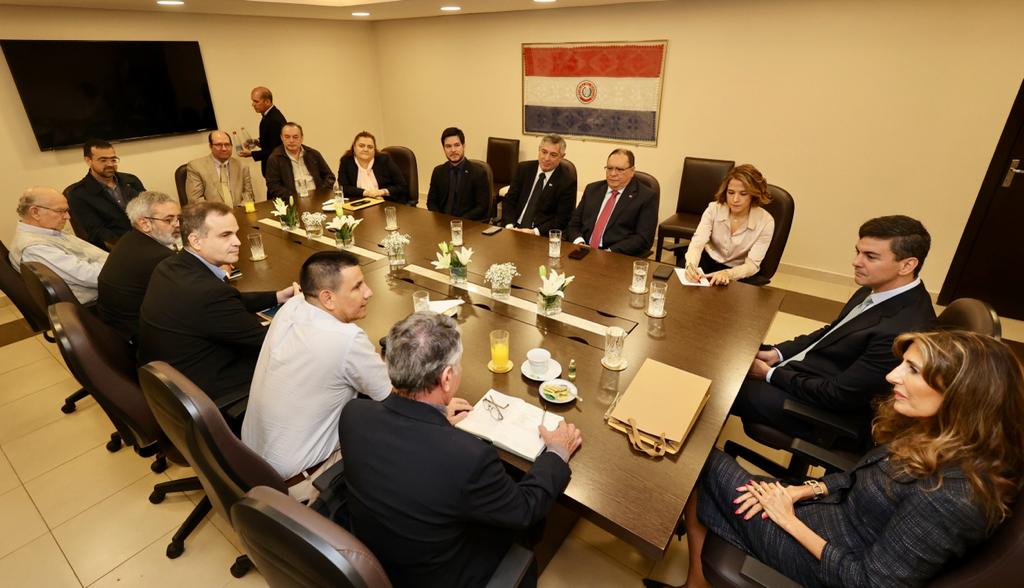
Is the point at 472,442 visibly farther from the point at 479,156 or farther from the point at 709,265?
the point at 479,156

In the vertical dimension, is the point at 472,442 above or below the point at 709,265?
above

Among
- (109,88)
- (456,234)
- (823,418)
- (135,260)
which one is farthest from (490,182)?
(109,88)

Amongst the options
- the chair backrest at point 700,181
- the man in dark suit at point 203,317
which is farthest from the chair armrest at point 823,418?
the chair backrest at point 700,181

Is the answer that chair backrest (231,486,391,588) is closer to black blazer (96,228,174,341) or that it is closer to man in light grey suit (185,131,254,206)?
black blazer (96,228,174,341)

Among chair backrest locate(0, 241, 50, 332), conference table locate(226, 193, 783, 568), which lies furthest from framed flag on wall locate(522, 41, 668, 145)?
chair backrest locate(0, 241, 50, 332)

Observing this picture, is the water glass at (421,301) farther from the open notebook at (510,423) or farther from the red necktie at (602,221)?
the red necktie at (602,221)

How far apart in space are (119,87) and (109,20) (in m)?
0.60

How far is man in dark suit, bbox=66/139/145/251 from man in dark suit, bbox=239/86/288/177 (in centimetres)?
150

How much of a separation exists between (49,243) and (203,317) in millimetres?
1708

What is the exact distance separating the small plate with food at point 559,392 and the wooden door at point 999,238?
4163 millimetres

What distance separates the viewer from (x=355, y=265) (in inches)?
72.5

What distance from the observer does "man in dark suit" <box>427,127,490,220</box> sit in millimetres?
4257

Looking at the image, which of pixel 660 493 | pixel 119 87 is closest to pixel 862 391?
pixel 660 493

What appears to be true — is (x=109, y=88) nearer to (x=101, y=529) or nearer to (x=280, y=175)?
(x=280, y=175)
